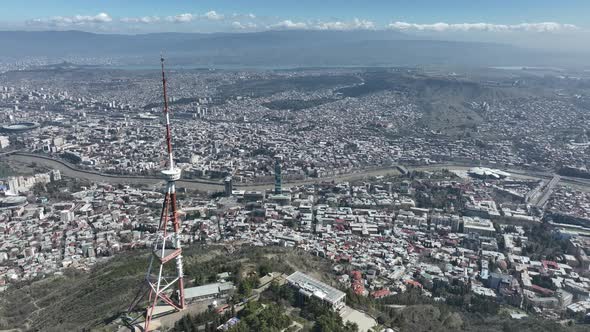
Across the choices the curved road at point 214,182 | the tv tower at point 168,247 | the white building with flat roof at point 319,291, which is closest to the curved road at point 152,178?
the curved road at point 214,182

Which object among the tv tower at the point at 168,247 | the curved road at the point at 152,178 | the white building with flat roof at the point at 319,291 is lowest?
the curved road at the point at 152,178

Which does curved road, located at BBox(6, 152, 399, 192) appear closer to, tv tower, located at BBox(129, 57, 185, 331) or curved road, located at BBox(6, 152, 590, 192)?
curved road, located at BBox(6, 152, 590, 192)

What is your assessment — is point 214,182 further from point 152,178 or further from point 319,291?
point 319,291

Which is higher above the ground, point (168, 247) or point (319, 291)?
point (168, 247)

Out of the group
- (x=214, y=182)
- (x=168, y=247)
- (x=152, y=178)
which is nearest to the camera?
(x=168, y=247)

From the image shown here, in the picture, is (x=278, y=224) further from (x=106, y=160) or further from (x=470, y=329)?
(x=106, y=160)

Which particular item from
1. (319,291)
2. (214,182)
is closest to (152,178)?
(214,182)

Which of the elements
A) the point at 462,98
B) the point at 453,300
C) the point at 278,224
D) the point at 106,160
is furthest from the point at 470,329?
the point at 462,98

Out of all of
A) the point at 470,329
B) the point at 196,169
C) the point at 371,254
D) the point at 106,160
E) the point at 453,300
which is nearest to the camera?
the point at 470,329

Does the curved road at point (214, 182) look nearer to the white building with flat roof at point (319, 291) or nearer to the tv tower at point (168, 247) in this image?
the white building with flat roof at point (319, 291)

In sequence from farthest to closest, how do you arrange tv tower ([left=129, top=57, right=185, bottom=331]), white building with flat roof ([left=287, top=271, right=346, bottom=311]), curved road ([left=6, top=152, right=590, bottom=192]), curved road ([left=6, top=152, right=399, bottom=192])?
curved road ([left=6, top=152, right=590, bottom=192])
curved road ([left=6, top=152, right=399, bottom=192])
white building with flat roof ([left=287, top=271, right=346, bottom=311])
tv tower ([left=129, top=57, right=185, bottom=331])

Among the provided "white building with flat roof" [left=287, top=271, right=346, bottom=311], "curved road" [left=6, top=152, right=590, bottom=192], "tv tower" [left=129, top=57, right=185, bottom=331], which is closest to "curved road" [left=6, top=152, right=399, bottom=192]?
"curved road" [left=6, top=152, right=590, bottom=192]
